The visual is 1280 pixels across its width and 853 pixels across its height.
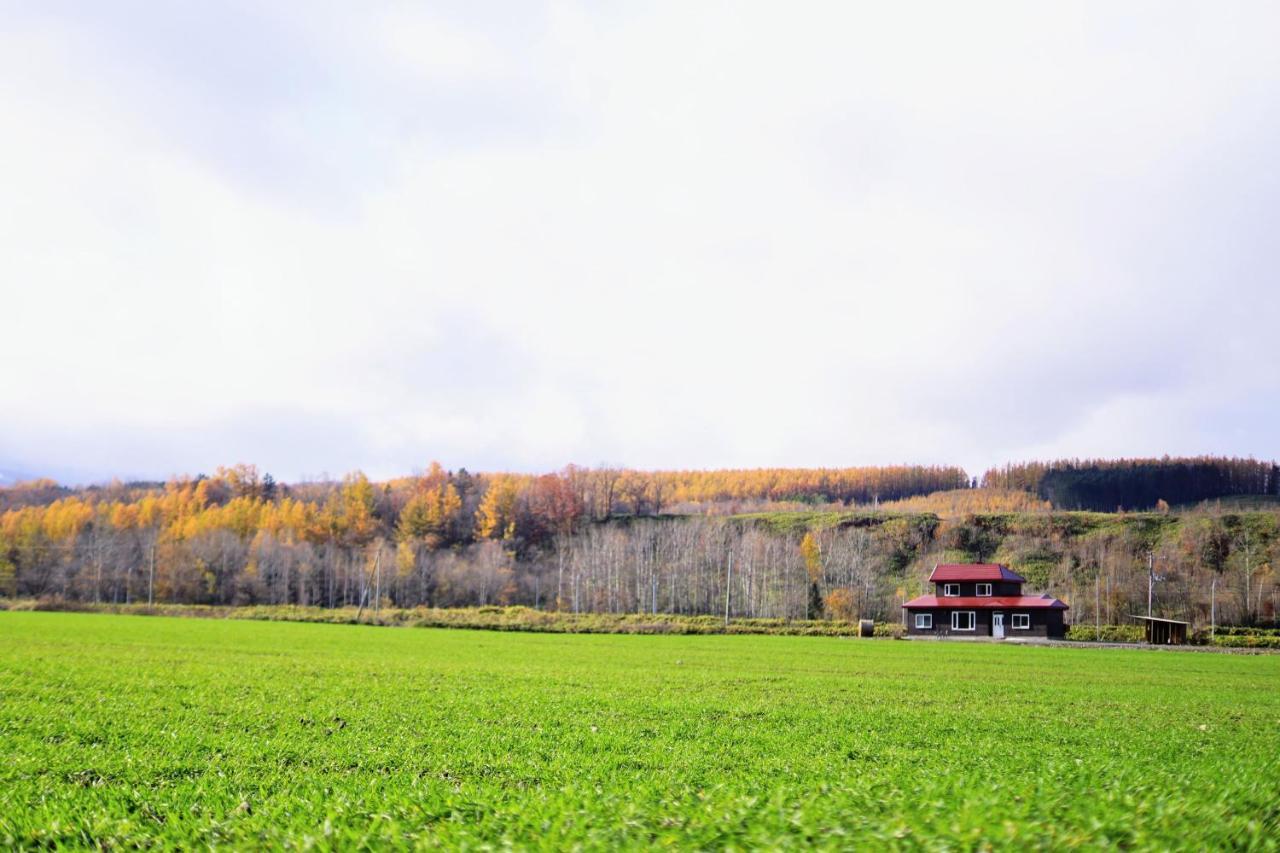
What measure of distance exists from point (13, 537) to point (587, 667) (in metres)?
159

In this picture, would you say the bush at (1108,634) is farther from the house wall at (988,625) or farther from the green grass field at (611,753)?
the green grass field at (611,753)

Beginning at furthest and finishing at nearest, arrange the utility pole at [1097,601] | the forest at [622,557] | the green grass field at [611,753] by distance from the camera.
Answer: the forest at [622,557] → the utility pole at [1097,601] → the green grass field at [611,753]

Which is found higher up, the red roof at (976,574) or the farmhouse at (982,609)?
the red roof at (976,574)

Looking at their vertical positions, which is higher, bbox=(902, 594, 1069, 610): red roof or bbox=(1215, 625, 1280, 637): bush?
bbox=(902, 594, 1069, 610): red roof

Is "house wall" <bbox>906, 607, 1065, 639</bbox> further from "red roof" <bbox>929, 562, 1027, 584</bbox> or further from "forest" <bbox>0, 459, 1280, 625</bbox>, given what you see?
"forest" <bbox>0, 459, 1280, 625</bbox>

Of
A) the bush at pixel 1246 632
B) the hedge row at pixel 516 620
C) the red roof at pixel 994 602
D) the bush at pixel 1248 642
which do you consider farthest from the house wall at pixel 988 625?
the bush at pixel 1246 632

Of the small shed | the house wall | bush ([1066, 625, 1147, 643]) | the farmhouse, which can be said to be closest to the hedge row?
the house wall

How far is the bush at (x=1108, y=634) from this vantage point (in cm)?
7876

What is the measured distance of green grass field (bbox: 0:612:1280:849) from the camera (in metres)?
6.23

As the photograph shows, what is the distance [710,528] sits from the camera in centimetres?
14938

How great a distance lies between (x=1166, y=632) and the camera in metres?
74.6

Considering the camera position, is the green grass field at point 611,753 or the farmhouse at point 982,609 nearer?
the green grass field at point 611,753

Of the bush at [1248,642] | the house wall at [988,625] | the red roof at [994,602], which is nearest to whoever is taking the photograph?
the bush at [1248,642]

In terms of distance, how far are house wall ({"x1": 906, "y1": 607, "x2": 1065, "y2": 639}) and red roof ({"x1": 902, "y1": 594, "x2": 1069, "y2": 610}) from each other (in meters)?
0.47
